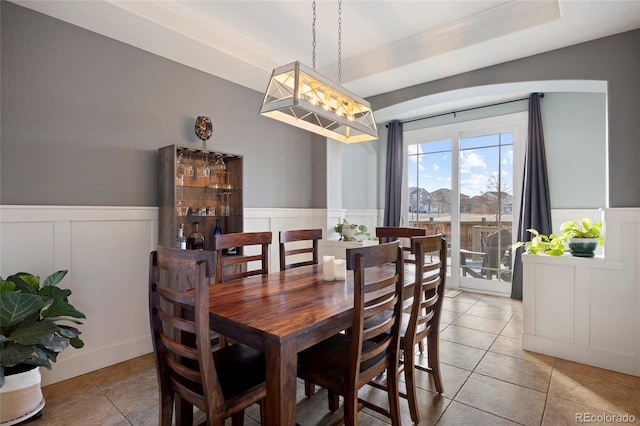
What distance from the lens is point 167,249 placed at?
1395mm

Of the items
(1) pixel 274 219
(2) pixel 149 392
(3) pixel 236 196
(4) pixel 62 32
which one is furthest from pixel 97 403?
(4) pixel 62 32

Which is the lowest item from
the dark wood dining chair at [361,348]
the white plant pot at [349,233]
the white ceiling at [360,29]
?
the dark wood dining chair at [361,348]

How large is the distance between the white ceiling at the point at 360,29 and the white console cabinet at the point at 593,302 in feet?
5.05

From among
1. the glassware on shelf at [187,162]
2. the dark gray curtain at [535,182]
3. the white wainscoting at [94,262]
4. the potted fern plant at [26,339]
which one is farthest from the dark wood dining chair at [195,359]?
the dark gray curtain at [535,182]

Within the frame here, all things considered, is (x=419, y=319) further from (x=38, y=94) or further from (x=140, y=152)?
(x=38, y=94)

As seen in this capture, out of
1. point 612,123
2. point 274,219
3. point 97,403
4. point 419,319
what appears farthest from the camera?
point 274,219

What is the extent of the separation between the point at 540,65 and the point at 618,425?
2.81 metres

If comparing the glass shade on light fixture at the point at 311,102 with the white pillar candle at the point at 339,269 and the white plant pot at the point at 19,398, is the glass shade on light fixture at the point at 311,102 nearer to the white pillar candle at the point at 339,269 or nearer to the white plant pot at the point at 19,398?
the white pillar candle at the point at 339,269

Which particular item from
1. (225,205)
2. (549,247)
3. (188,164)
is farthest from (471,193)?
(188,164)

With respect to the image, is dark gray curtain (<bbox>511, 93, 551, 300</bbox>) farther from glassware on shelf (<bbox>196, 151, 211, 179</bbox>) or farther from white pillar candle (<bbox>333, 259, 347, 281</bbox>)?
glassware on shelf (<bbox>196, 151, 211, 179</bbox>)

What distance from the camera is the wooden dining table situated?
1252 mm

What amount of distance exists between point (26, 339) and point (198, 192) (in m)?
1.73

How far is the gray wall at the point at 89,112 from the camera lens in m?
2.20

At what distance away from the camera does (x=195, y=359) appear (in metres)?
1.29
